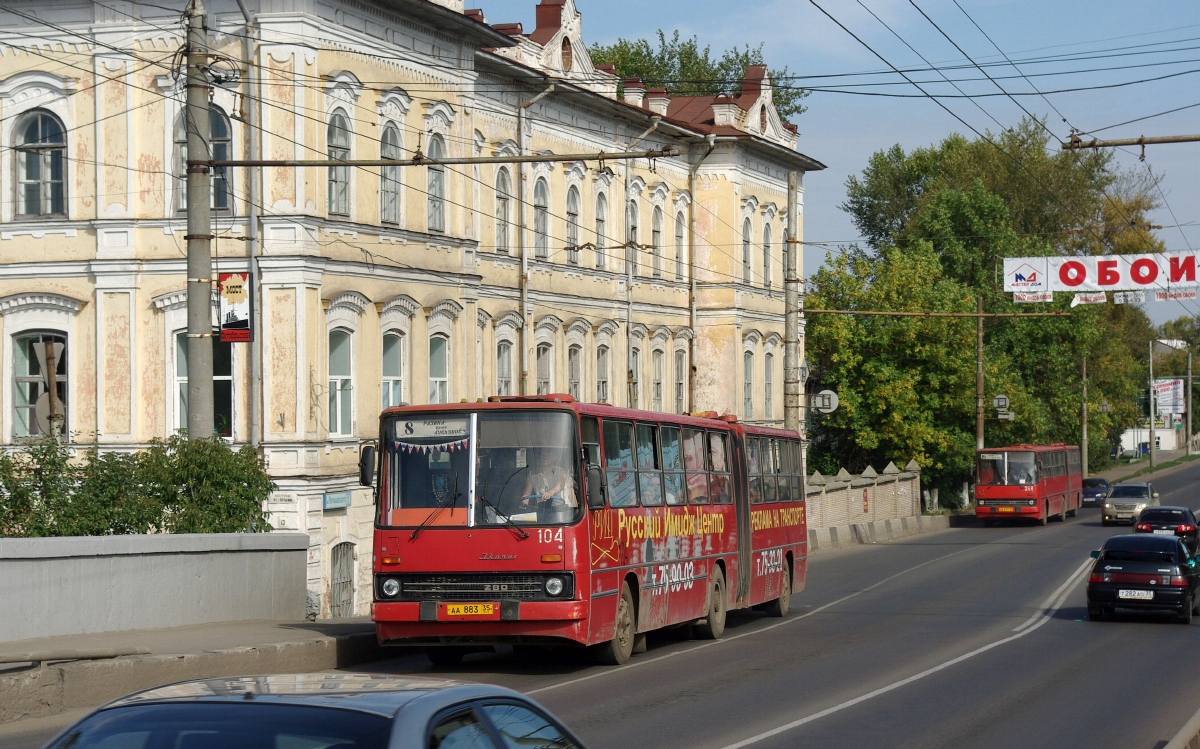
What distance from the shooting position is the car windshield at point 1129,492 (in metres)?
59.2

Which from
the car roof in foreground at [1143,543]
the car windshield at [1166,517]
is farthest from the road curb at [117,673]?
the car windshield at [1166,517]

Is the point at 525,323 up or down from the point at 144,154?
down

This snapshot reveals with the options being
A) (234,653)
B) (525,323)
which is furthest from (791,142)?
(234,653)

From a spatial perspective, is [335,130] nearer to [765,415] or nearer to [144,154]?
[144,154]

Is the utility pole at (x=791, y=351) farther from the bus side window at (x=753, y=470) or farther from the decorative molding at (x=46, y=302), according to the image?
the decorative molding at (x=46, y=302)

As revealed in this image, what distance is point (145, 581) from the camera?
16.8 m

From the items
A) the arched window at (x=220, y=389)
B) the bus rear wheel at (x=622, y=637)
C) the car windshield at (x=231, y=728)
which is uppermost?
the arched window at (x=220, y=389)

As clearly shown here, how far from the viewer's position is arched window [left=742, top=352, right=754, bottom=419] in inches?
2012

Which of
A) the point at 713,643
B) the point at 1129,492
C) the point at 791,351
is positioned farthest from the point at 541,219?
the point at 1129,492

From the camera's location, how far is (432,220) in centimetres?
3266

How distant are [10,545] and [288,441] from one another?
12976mm

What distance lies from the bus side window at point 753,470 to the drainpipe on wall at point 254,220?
8823 mm

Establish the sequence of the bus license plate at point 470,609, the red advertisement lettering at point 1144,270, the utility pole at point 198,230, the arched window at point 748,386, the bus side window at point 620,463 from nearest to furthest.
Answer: the bus license plate at point 470,609, the utility pole at point 198,230, the bus side window at point 620,463, the red advertisement lettering at point 1144,270, the arched window at point 748,386

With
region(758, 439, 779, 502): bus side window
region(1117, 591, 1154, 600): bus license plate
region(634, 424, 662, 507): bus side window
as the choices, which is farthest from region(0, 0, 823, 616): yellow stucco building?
region(1117, 591, 1154, 600): bus license plate
